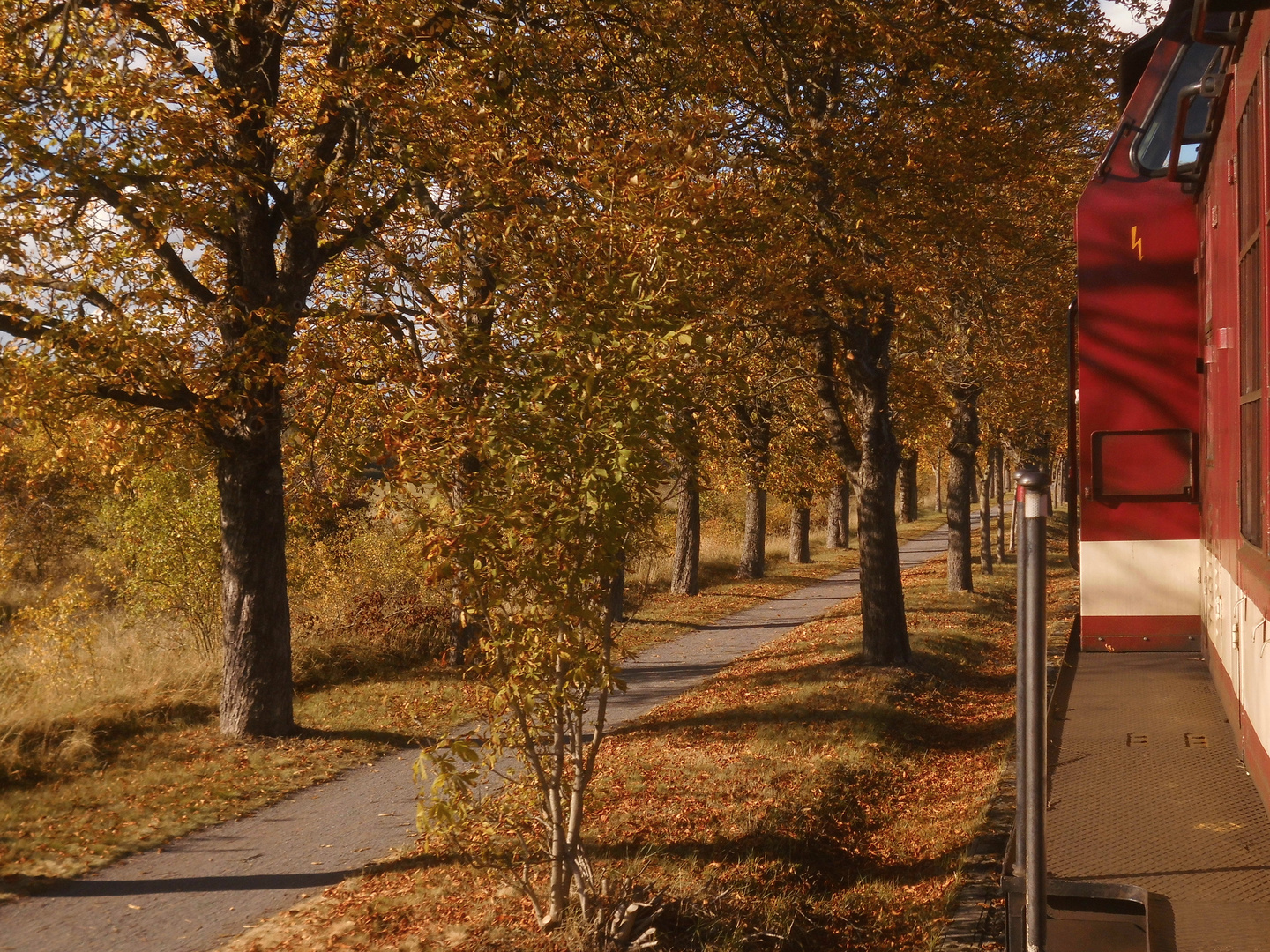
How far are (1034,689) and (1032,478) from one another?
54 centimetres

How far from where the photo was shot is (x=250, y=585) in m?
11.2

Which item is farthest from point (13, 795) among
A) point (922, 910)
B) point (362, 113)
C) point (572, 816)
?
point (922, 910)

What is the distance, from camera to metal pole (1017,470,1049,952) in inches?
103

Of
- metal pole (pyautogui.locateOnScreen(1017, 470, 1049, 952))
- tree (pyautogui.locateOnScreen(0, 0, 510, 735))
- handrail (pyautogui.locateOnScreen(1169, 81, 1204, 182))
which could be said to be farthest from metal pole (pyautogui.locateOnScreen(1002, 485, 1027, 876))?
tree (pyautogui.locateOnScreen(0, 0, 510, 735))

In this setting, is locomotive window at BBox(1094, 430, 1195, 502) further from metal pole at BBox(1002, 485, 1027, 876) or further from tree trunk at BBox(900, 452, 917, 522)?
tree trunk at BBox(900, 452, 917, 522)

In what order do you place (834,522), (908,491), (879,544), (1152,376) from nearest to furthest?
(1152,376) → (879,544) → (834,522) → (908,491)

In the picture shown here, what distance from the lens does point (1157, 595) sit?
5.74m

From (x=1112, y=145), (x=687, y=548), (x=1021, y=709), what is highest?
(x=1112, y=145)

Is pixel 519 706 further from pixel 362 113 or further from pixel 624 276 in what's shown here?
pixel 362 113

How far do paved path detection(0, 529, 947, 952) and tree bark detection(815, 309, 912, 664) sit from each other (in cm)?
623

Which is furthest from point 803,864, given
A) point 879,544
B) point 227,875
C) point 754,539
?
point 754,539

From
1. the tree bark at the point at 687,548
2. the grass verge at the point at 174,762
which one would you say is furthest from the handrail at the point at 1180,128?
the tree bark at the point at 687,548

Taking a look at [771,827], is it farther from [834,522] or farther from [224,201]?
[834,522]

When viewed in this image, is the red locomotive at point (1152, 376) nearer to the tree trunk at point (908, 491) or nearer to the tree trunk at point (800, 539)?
the tree trunk at point (800, 539)
